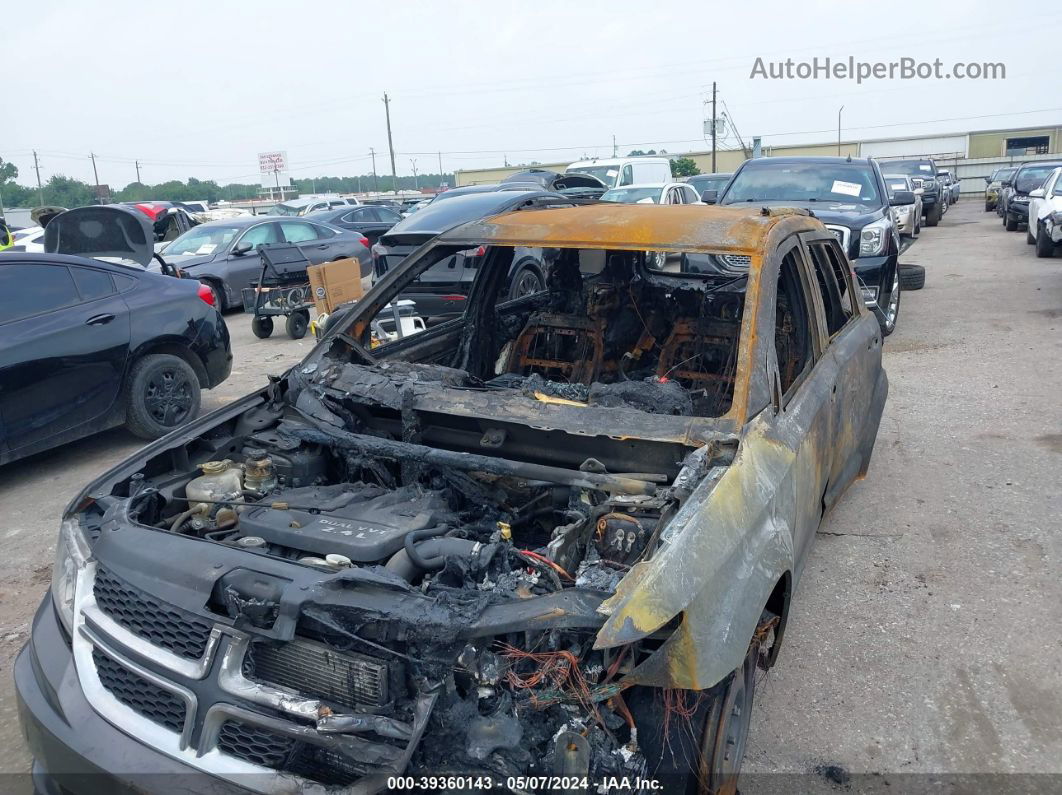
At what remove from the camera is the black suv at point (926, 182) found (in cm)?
2255

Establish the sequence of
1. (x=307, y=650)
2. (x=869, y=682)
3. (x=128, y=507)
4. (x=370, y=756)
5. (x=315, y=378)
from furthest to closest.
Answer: (x=315, y=378)
(x=869, y=682)
(x=128, y=507)
(x=307, y=650)
(x=370, y=756)

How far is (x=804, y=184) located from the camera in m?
9.68

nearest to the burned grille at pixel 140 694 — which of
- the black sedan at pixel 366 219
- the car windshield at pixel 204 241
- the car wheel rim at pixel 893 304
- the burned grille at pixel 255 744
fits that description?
the burned grille at pixel 255 744

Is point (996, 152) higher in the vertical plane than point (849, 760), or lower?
higher

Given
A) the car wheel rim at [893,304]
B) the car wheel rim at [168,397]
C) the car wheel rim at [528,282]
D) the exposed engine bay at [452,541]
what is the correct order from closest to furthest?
the exposed engine bay at [452,541], the car wheel rim at [168,397], the car wheel rim at [528,282], the car wheel rim at [893,304]

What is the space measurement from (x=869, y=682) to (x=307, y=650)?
223 centimetres

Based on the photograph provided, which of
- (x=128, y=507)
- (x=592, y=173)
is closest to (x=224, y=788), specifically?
(x=128, y=507)

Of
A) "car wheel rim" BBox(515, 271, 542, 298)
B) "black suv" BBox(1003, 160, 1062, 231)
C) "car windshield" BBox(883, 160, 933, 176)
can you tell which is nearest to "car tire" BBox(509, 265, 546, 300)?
"car wheel rim" BBox(515, 271, 542, 298)

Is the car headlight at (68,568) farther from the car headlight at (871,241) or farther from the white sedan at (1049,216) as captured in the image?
the white sedan at (1049,216)

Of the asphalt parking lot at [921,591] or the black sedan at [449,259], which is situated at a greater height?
the black sedan at [449,259]

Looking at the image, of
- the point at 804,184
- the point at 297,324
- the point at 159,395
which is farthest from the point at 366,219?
the point at 159,395

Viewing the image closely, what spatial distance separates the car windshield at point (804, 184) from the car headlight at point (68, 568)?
823 centimetres

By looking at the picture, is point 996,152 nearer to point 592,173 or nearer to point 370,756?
point 592,173

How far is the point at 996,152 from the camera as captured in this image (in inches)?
2226
